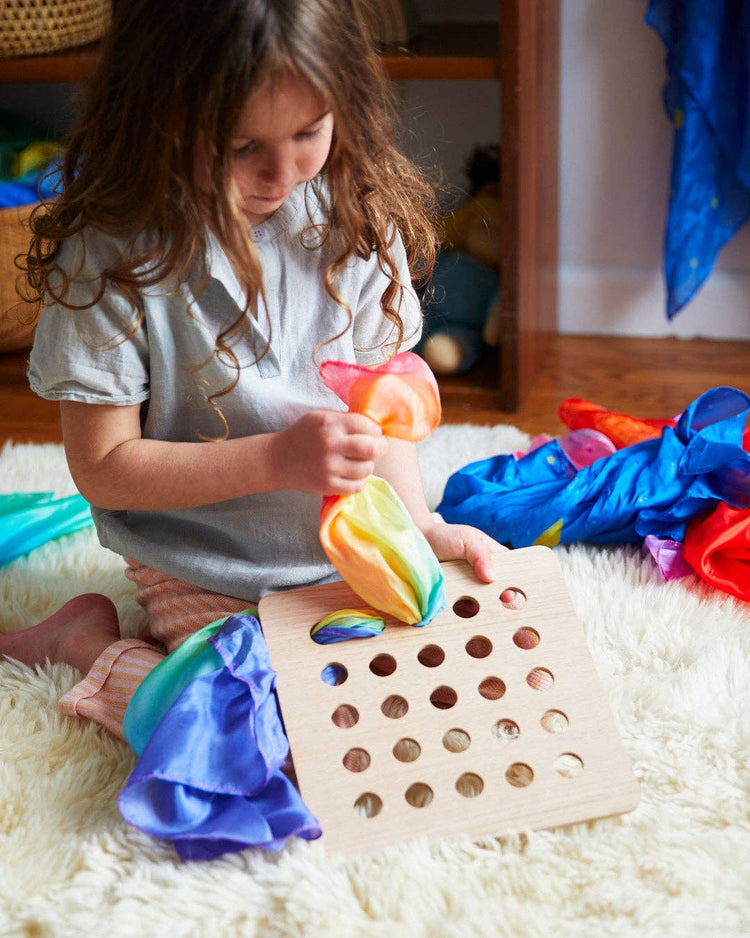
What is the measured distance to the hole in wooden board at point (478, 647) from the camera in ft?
2.64

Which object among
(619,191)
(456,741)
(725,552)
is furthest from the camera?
(619,191)

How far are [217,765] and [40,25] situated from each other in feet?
3.96

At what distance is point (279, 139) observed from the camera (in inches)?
26.7

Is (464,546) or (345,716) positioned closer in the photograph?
(345,716)

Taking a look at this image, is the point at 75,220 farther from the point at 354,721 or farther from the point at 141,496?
the point at 354,721

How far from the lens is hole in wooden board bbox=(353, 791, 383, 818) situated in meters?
0.71

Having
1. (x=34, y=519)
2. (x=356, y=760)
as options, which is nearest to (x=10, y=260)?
(x=34, y=519)

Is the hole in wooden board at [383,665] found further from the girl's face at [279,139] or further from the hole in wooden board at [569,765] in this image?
the girl's face at [279,139]

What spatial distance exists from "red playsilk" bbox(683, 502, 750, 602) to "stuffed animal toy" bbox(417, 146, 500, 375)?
63 cm

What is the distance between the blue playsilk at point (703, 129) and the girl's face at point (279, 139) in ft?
3.11

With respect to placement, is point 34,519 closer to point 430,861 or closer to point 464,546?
point 464,546

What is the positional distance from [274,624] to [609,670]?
29 cm

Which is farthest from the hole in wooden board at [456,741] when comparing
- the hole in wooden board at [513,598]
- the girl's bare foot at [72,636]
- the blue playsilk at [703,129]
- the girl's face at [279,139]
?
the blue playsilk at [703,129]

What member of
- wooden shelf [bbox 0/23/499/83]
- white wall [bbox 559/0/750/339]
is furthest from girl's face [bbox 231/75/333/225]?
white wall [bbox 559/0/750/339]
